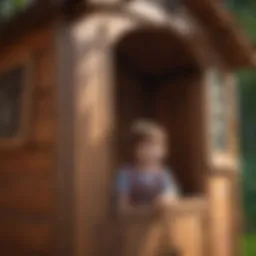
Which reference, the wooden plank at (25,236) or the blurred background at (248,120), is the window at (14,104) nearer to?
the wooden plank at (25,236)

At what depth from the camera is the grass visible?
499cm

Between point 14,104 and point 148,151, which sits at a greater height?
point 14,104

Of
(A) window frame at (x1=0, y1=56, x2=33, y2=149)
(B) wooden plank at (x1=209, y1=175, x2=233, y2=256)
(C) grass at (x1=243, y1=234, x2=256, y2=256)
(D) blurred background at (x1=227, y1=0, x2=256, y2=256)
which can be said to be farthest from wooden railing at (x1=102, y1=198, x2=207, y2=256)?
(D) blurred background at (x1=227, y1=0, x2=256, y2=256)

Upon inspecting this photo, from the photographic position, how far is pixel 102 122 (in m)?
3.13

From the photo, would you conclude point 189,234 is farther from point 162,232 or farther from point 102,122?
point 102,122

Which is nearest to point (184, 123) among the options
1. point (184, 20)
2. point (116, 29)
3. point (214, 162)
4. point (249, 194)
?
point (214, 162)

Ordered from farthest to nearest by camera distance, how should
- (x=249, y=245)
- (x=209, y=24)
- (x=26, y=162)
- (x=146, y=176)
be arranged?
(x=249, y=245) → (x=209, y=24) → (x=146, y=176) → (x=26, y=162)

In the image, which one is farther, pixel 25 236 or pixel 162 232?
pixel 162 232

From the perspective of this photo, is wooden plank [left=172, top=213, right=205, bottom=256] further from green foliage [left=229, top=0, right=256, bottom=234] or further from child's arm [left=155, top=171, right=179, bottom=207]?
green foliage [left=229, top=0, right=256, bottom=234]

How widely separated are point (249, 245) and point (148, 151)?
2.30m

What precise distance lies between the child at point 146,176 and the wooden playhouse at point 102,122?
0.11 metres

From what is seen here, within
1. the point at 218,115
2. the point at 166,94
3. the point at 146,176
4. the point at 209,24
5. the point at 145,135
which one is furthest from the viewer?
the point at 166,94

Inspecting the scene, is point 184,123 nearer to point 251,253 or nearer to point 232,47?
point 232,47

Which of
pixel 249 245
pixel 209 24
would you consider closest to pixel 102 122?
pixel 209 24
